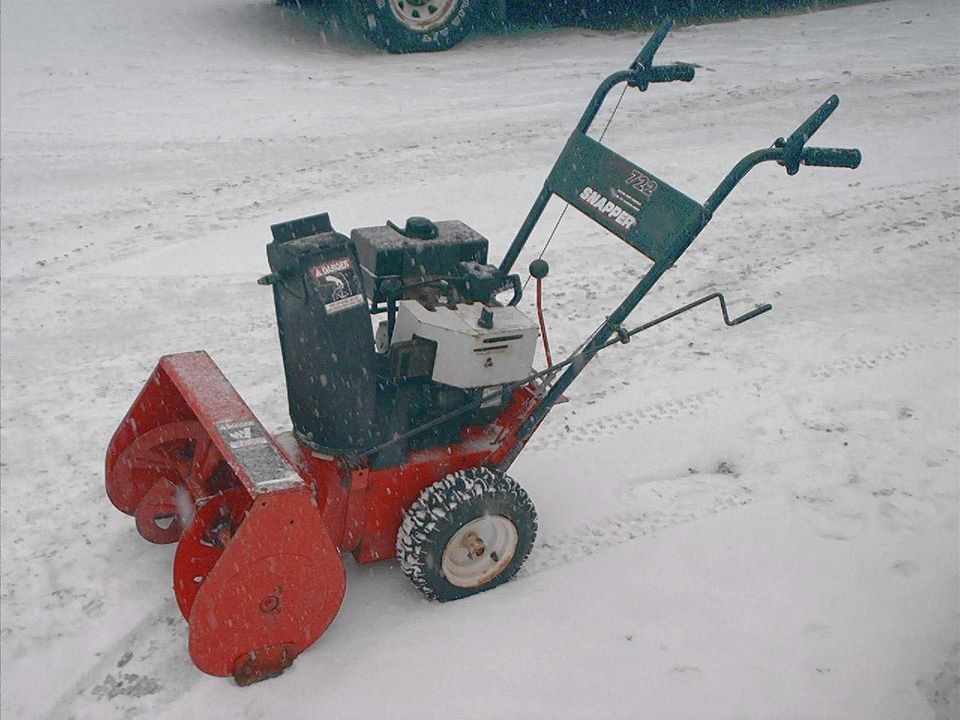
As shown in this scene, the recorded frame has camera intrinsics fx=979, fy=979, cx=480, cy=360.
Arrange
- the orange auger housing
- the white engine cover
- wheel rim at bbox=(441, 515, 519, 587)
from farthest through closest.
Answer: wheel rim at bbox=(441, 515, 519, 587) < the white engine cover < the orange auger housing

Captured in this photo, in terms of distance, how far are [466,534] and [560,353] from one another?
1791mm

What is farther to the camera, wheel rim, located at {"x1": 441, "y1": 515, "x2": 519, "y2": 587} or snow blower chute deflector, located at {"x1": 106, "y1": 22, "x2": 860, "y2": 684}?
wheel rim, located at {"x1": 441, "y1": 515, "x2": 519, "y2": 587}

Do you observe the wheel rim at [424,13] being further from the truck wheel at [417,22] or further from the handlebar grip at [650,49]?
the handlebar grip at [650,49]

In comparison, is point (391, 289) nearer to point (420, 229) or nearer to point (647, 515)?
point (420, 229)

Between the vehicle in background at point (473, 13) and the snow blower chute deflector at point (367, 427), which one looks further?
the vehicle in background at point (473, 13)

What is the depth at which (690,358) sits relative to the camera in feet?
15.5

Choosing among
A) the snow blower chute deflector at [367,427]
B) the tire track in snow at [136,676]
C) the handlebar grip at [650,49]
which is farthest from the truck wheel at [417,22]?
the tire track in snow at [136,676]

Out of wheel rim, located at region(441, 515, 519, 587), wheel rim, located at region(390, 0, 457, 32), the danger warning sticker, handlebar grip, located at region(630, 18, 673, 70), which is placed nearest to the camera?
the danger warning sticker

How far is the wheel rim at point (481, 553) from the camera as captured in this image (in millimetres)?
3143

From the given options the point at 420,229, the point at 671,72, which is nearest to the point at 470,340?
the point at 420,229

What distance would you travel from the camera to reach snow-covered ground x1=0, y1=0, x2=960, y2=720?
2977 millimetres

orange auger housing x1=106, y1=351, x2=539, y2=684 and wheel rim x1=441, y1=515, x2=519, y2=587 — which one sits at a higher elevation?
orange auger housing x1=106, y1=351, x2=539, y2=684

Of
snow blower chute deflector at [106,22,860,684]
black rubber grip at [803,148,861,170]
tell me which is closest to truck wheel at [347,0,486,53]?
snow blower chute deflector at [106,22,860,684]

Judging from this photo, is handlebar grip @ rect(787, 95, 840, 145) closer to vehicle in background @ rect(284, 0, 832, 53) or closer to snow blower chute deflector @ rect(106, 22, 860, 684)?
snow blower chute deflector @ rect(106, 22, 860, 684)
